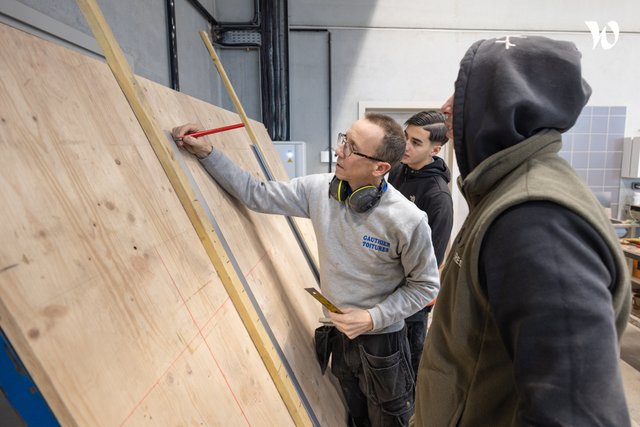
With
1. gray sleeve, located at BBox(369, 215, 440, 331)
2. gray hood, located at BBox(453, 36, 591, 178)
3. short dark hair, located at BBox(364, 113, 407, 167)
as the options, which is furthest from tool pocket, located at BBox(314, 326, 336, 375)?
gray hood, located at BBox(453, 36, 591, 178)

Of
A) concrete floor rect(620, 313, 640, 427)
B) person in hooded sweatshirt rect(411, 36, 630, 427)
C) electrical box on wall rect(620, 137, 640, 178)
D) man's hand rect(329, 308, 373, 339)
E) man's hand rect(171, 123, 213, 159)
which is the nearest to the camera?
person in hooded sweatshirt rect(411, 36, 630, 427)

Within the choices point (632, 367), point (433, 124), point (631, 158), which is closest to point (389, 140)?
point (433, 124)

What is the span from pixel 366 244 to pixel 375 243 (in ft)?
0.12

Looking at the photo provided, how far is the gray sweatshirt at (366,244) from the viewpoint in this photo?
1.40 meters

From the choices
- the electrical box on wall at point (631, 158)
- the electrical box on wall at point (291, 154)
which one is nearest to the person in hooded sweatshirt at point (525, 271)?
the electrical box on wall at point (291, 154)

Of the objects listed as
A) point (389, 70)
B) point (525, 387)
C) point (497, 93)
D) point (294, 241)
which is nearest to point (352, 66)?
point (389, 70)

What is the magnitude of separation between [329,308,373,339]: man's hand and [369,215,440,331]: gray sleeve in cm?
3

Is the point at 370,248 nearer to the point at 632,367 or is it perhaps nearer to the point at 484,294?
the point at 484,294

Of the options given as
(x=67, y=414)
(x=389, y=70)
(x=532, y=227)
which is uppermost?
→ (x=389, y=70)

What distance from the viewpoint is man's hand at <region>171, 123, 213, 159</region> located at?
4.05 feet

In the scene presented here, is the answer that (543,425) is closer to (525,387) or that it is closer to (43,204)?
(525,387)

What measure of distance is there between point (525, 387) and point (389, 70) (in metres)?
4.23

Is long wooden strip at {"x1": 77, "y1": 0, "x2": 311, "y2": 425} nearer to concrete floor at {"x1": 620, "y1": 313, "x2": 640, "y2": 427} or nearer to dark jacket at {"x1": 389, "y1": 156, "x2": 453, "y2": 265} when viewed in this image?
dark jacket at {"x1": 389, "y1": 156, "x2": 453, "y2": 265}

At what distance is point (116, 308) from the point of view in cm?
72
